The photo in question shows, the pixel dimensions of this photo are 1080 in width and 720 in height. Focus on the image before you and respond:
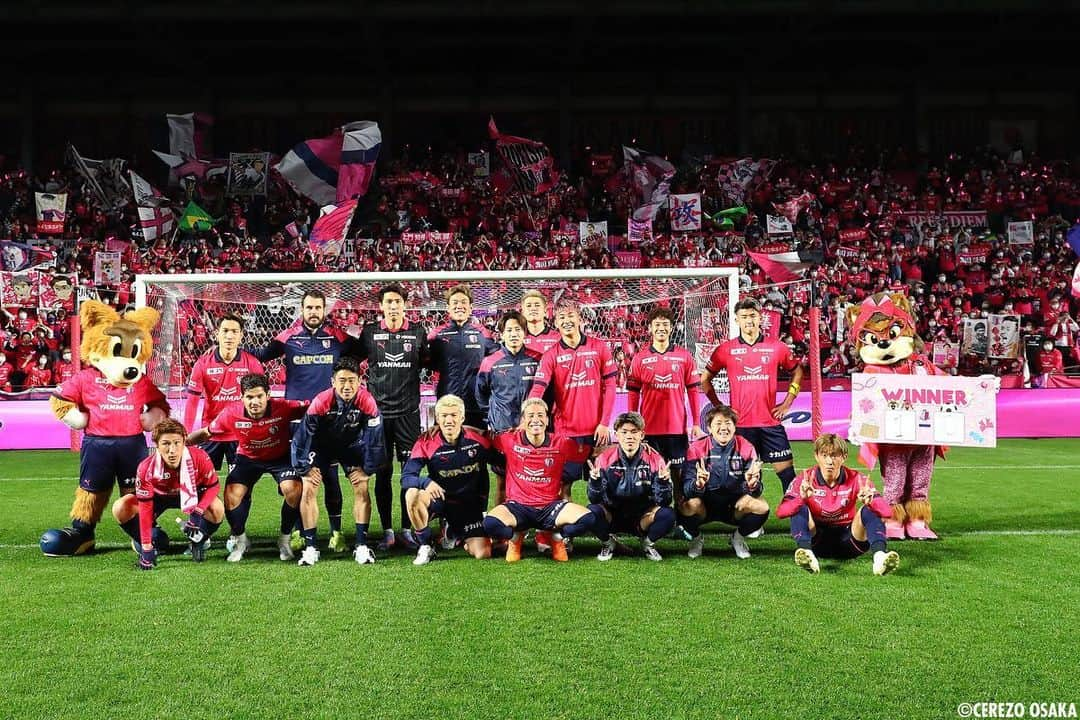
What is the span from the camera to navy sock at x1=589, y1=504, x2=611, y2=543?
5859 millimetres

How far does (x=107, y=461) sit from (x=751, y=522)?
13.7ft

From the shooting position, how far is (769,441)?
728 centimetres

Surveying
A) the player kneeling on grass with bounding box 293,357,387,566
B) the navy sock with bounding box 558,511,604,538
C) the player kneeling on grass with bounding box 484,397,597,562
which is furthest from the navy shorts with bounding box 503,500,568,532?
the player kneeling on grass with bounding box 293,357,387,566

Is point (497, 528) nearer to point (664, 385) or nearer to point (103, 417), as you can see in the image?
point (664, 385)

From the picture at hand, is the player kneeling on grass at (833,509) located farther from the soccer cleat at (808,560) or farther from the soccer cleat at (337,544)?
the soccer cleat at (337,544)

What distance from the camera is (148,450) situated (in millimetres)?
6527

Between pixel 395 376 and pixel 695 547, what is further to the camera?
pixel 395 376

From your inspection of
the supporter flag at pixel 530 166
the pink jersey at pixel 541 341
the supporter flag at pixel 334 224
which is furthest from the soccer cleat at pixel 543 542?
the supporter flag at pixel 530 166

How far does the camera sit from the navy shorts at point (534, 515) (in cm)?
593

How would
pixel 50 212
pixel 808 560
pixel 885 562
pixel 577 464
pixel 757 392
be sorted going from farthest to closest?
pixel 50 212, pixel 757 392, pixel 577 464, pixel 808 560, pixel 885 562

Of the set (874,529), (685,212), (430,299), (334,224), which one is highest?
(685,212)

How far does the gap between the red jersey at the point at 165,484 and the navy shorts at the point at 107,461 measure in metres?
0.24

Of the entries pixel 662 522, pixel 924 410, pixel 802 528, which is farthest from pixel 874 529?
pixel 662 522

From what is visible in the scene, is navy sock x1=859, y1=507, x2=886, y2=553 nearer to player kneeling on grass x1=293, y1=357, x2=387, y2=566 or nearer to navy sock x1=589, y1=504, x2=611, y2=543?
navy sock x1=589, y1=504, x2=611, y2=543
